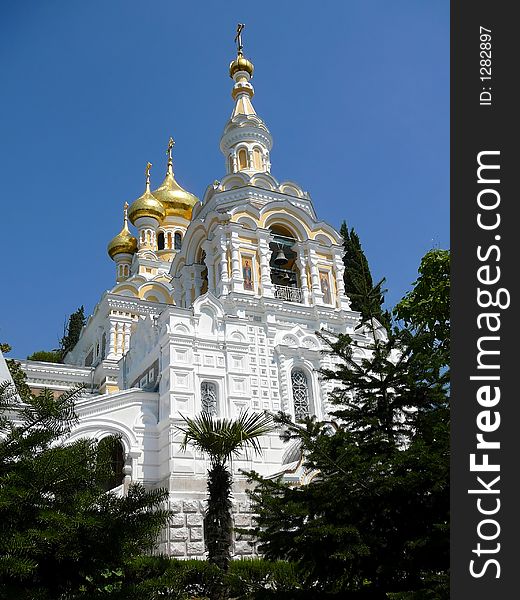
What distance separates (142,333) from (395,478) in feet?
59.1

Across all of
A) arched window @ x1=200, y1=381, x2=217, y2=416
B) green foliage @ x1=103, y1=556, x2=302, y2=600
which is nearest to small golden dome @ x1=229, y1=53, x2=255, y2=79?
arched window @ x1=200, y1=381, x2=217, y2=416

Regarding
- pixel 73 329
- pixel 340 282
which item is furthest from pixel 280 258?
pixel 73 329

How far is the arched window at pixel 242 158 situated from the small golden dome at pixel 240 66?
6.28 m

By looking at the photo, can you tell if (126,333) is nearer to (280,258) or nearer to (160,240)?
(160,240)

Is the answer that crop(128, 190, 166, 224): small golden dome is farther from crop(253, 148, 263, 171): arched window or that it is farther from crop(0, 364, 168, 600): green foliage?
crop(0, 364, 168, 600): green foliage

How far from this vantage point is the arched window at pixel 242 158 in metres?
30.0

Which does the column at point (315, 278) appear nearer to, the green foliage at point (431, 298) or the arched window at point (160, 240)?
the green foliage at point (431, 298)

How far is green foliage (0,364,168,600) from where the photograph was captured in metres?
6.74

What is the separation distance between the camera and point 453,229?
5.49m

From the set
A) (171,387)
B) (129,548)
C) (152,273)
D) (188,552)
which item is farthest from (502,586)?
(152,273)

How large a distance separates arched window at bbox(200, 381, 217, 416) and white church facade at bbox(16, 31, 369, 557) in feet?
0.11

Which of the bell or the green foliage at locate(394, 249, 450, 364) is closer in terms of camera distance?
the green foliage at locate(394, 249, 450, 364)

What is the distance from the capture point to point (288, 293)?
84.9 ft

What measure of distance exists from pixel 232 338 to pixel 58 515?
16164 millimetres
